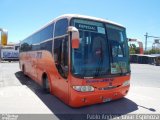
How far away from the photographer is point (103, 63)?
6941 millimetres

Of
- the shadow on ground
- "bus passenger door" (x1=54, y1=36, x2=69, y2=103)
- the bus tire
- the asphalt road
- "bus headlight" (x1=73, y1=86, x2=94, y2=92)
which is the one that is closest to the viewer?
the shadow on ground

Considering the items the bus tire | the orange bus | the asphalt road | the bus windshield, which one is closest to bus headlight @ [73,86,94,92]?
the orange bus

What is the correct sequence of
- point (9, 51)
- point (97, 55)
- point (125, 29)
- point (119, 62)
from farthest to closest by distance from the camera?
1. point (9, 51)
2. point (125, 29)
3. point (119, 62)
4. point (97, 55)

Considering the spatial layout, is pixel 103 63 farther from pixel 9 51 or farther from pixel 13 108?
pixel 9 51

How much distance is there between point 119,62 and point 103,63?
31.6 inches

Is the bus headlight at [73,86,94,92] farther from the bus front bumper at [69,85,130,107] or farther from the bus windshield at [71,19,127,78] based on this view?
the bus windshield at [71,19,127,78]

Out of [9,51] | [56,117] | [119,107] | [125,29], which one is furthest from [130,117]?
[9,51]

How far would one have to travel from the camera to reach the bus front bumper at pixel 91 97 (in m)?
6.48

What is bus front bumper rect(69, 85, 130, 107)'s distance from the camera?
6481mm

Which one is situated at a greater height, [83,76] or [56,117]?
[83,76]

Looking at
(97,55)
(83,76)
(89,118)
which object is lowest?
(89,118)

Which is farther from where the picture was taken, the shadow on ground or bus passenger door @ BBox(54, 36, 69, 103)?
bus passenger door @ BBox(54, 36, 69, 103)

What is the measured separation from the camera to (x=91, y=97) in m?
6.70

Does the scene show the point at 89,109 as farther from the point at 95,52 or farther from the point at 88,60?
the point at 95,52
